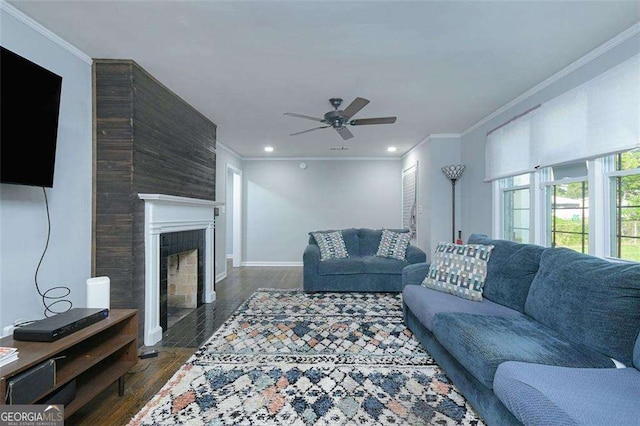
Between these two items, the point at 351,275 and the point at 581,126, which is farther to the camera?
the point at 351,275

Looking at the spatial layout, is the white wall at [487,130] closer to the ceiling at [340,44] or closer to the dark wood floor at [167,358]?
the ceiling at [340,44]

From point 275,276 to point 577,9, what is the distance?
200 inches

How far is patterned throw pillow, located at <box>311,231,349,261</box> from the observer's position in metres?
4.71

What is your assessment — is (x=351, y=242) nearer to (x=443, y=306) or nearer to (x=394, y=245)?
(x=394, y=245)

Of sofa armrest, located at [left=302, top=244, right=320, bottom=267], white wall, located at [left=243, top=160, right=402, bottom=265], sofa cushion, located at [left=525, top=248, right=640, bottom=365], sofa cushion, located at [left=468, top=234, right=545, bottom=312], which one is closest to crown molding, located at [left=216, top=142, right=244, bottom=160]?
white wall, located at [left=243, top=160, right=402, bottom=265]

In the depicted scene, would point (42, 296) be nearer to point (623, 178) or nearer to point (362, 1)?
point (362, 1)

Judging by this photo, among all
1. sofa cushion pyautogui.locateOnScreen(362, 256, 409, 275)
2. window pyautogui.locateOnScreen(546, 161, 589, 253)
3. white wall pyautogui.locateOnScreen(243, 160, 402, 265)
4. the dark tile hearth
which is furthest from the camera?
white wall pyautogui.locateOnScreen(243, 160, 402, 265)

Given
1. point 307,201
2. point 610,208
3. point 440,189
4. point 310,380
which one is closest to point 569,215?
point 610,208

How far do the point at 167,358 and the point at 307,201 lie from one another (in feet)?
15.4

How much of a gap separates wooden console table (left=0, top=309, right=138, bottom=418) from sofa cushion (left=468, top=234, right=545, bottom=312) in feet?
8.97

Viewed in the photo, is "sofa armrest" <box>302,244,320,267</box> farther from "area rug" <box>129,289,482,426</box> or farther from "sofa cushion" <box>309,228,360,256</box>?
"area rug" <box>129,289,482,426</box>

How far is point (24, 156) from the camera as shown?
1.81 meters

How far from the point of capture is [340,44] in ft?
7.39

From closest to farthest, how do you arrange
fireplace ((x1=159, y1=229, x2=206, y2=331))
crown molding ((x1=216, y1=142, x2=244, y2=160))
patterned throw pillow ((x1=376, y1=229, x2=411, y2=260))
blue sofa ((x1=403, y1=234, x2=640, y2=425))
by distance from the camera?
blue sofa ((x1=403, y1=234, x2=640, y2=425)) < fireplace ((x1=159, y1=229, x2=206, y2=331)) < patterned throw pillow ((x1=376, y1=229, x2=411, y2=260)) < crown molding ((x1=216, y1=142, x2=244, y2=160))
